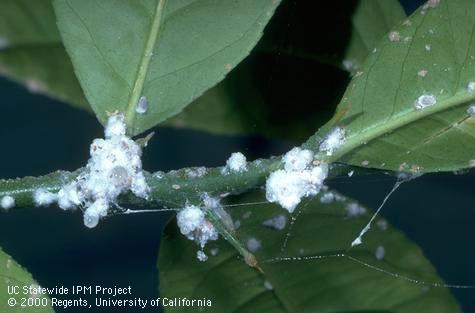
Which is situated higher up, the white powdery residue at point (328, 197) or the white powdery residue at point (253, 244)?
the white powdery residue at point (328, 197)

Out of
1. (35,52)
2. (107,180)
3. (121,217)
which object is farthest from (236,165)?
(121,217)

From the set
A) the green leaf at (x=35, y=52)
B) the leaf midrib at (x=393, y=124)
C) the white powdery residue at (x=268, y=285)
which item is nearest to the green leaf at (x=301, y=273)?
the white powdery residue at (x=268, y=285)

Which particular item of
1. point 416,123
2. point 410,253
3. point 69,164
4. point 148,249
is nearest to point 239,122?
point 410,253

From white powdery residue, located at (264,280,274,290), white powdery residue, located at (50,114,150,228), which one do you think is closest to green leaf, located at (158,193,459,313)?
white powdery residue, located at (264,280,274,290)

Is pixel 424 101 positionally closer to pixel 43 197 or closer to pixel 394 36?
pixel 394 36

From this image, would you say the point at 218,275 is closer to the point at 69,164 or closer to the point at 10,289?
the point at 10,289

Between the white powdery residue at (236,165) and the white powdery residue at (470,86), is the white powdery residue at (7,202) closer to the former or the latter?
the white powdery residue at (236,165)
